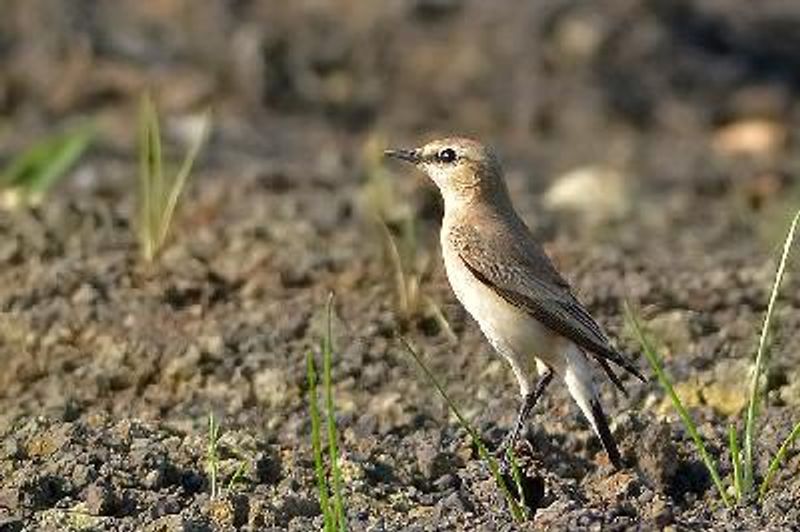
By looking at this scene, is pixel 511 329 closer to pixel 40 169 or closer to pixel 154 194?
pixel 154 194

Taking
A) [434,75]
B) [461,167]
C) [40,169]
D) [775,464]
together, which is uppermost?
[434,75]

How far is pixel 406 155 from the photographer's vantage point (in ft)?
21.5

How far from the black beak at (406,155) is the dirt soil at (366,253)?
629mm

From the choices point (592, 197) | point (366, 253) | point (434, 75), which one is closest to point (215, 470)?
point (366, 253)

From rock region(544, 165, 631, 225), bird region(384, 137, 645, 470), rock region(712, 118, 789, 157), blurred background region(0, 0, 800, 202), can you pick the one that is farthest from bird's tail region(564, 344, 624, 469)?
rock region(712, 118, 789, 157)

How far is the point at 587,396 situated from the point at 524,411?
0.69 ft

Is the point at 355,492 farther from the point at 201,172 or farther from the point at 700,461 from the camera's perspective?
the point at 201,172

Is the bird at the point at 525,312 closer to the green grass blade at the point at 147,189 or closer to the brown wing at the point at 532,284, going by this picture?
the brown wing at the point at 532,284

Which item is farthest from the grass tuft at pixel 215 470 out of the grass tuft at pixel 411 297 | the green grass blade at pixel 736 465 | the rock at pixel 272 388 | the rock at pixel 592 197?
the rock at pixel 592 197

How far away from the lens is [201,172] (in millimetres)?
9422

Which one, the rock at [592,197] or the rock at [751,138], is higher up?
the rock at [751,138]

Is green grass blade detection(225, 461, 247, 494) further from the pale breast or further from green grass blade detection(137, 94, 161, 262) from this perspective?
green grass blade detection(137, 94, 161, 262)

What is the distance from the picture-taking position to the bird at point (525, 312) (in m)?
5.71

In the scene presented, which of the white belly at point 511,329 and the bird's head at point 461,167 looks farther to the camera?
the bird's head at point 461,167
